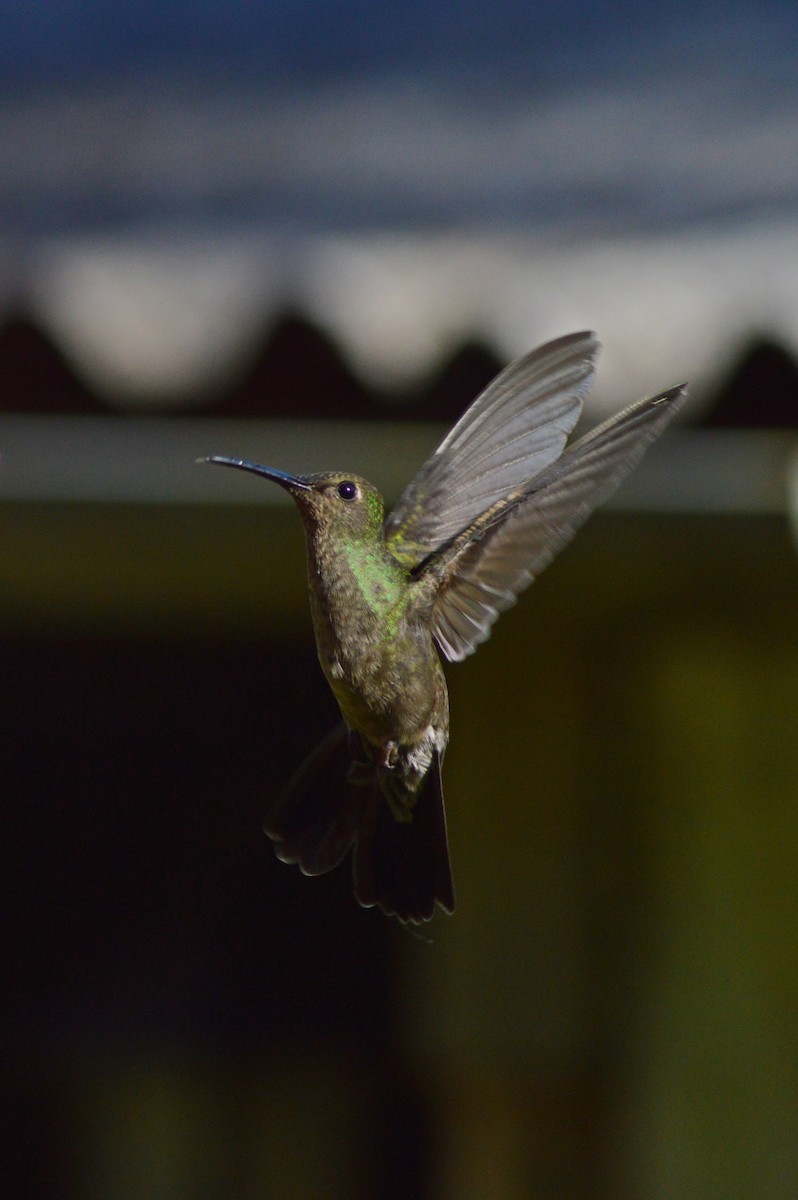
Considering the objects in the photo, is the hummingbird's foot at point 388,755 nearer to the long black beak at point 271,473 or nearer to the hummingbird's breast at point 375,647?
the hummingbird's breast at point 375,647

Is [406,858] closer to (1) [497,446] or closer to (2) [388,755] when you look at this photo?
(2) [388,755]

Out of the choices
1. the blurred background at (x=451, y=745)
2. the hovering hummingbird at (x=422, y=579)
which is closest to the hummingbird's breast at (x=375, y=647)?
the hovering hummingbird at (x=422, y=579)

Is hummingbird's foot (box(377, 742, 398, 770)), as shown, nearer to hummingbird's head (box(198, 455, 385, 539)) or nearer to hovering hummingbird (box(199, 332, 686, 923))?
hovering hummingbird (box(199, 332, 686, 923))

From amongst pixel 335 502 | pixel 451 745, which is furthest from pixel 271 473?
pixel 451 745

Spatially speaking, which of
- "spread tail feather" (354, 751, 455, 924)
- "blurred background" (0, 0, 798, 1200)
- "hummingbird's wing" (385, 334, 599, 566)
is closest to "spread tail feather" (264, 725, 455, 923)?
"spread tail feather" (354, 751, 455, 924)

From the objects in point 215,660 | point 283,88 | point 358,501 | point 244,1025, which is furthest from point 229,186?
point 358,501

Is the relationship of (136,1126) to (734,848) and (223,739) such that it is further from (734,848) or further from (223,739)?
(734,848)
